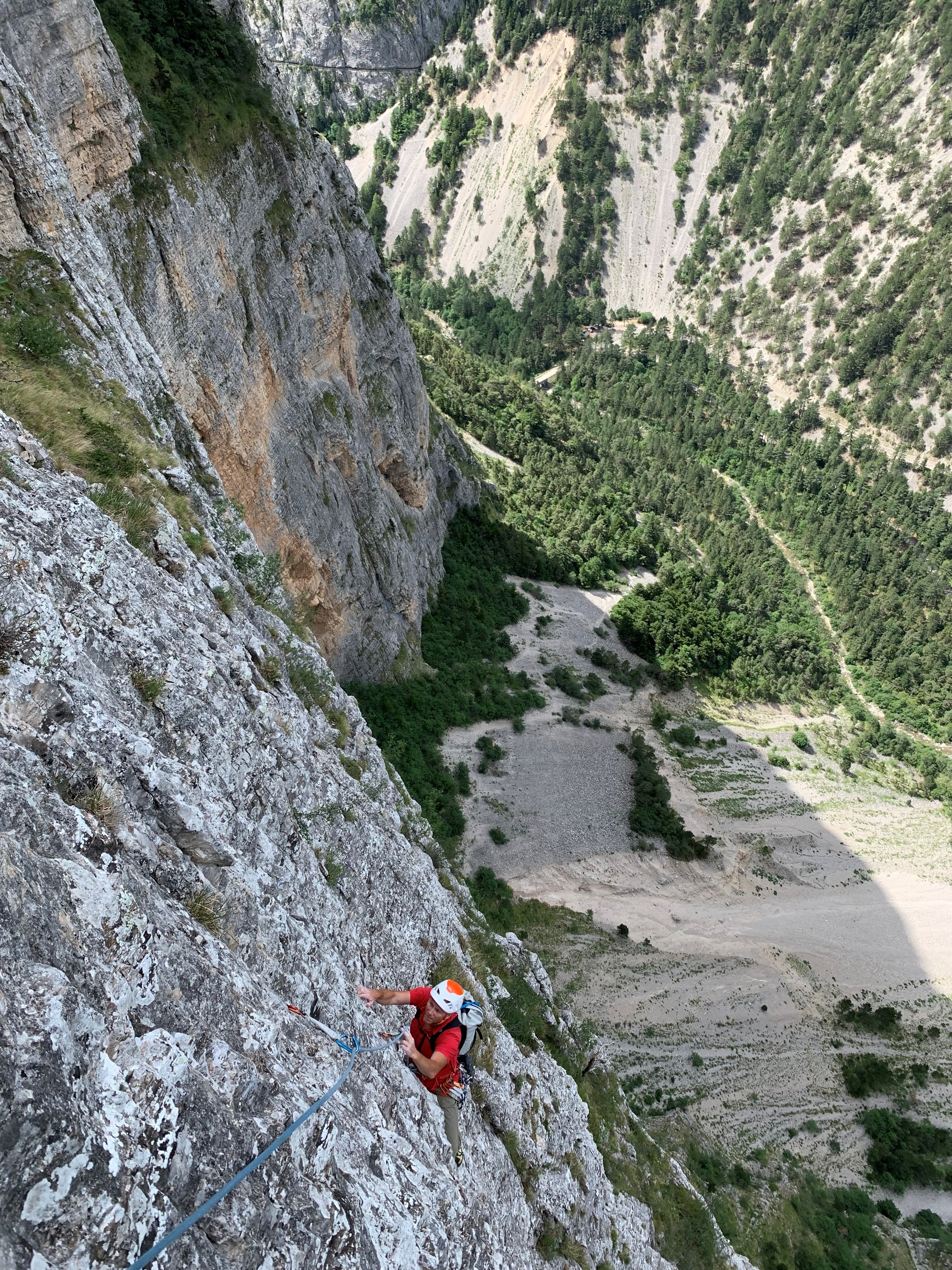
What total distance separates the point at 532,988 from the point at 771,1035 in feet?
58.8

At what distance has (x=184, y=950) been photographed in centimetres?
627

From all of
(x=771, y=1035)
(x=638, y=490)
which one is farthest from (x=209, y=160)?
(x=638, y=490)

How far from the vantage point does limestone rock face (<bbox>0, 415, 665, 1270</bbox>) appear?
15.6 ft

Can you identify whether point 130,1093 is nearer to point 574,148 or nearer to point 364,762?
point 364,762

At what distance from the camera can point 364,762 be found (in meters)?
15.2

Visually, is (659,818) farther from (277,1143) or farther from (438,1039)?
(277,1143)

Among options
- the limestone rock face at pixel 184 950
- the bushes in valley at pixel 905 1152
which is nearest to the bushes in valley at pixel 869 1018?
the bushes in valley at pixel 905 1152

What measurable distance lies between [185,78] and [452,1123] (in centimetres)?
3109

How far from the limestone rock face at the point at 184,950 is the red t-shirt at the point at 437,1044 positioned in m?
0.32

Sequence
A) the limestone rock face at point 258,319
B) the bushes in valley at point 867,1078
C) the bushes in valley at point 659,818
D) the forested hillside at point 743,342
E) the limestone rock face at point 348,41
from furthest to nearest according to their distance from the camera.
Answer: the limestone rock face at point 348,41 < the forested hillside at point 743,342 < the bushes in valley at point 659,818 < the bushes in valley at point 867,1078 < the limestone rock face at point 258,319

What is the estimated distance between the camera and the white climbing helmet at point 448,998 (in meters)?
9.31

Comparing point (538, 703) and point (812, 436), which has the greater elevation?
point (812, 436)

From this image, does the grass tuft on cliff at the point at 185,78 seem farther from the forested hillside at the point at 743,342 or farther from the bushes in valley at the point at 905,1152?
the bushes in valley at the point at 905,1152

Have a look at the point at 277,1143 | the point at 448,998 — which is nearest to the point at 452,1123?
the point at 448,998
